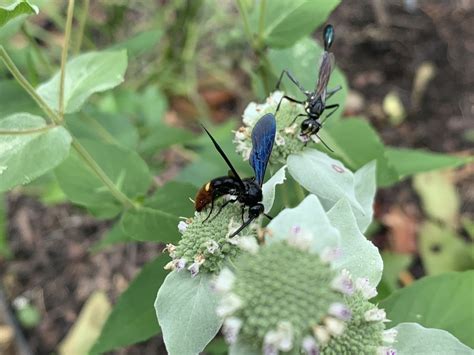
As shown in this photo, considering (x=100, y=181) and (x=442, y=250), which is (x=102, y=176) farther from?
(x=442, y=250)

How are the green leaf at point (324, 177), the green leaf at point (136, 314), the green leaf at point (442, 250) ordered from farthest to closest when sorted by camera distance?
the green leaf at point (442, 250) → the green leaf at point (136, 314) → the green leaf at point (324, 177)

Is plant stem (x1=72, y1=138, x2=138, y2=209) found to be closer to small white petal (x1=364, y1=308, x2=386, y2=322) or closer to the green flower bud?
the green flower bud

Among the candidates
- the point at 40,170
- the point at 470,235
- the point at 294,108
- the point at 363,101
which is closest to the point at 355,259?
the point at 294,108

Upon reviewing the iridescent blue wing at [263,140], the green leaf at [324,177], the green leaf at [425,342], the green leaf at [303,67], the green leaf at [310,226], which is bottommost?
the green leaf at [425,342]

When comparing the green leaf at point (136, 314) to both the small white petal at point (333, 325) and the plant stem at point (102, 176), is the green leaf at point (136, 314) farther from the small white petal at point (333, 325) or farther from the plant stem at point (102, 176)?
the small white petal at point (333, 325)

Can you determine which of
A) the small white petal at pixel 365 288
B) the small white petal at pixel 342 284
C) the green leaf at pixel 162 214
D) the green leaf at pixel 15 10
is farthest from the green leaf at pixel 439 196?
the green leaf at pixel 15 10

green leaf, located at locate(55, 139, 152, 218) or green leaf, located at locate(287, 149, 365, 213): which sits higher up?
green leaf, located at locate(55, 139, 152, 218)

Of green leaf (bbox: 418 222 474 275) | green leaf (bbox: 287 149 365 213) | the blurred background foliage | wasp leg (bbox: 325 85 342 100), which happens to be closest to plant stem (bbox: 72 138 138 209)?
the blurred background foliage
